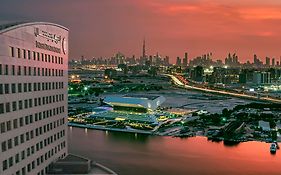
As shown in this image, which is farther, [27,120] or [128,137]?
[128,137]

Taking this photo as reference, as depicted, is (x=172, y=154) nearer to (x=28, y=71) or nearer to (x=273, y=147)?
(x=273, y=147)

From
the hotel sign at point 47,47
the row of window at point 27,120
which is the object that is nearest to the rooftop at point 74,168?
the row of window at point 27,120

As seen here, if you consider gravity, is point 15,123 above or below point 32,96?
below

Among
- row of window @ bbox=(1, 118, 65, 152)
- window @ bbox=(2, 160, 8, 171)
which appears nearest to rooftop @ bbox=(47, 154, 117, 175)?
row of window @ bbox=(1, 118, 65, 152)

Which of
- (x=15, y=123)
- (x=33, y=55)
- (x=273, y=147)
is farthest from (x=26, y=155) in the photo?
(x=273, y=147)

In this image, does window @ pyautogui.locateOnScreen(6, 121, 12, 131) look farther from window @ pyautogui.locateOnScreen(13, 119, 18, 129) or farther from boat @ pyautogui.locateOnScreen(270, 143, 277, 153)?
boat @ pyautogui.locateOnScreen(270, 143, 277, 153)

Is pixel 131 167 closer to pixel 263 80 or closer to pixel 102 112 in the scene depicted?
pixel 102 112

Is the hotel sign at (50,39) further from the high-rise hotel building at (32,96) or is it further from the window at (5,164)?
the window at (5,164)
